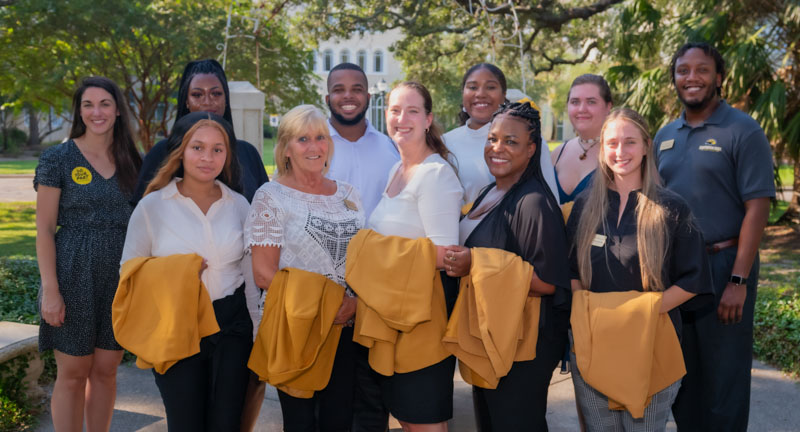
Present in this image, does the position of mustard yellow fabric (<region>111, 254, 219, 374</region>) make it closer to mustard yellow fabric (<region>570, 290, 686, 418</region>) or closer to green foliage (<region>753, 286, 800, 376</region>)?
mustard yellow fabric (<region>570, 290, 686, 418</region>)

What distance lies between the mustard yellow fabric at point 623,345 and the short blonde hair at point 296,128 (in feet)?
4.86

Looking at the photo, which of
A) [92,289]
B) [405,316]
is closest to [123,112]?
[92,289]

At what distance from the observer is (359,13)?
15.1 metres

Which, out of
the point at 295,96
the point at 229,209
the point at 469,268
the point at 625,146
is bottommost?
the point at 469,268

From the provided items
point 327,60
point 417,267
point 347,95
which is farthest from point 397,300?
point 327,60

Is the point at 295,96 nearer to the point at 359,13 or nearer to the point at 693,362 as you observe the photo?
the point at 359,13

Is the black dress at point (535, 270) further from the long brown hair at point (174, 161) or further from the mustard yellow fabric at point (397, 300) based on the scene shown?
the long brown hair at point (174, 161)

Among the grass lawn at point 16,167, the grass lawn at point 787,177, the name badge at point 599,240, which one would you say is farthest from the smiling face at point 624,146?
the grass lawn at point 16,167

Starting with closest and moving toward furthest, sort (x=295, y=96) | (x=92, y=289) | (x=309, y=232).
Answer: (x=309, y=232) < (x=92, y=289) < (x=295, y=96)

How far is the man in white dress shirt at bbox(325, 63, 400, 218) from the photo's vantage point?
3789mm

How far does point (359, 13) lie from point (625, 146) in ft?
43.6

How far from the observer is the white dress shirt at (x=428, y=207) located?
109 inches

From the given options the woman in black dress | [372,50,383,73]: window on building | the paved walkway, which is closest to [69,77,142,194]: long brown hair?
the woman in black dress

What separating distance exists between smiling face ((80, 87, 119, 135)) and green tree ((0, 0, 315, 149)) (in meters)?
8.19
